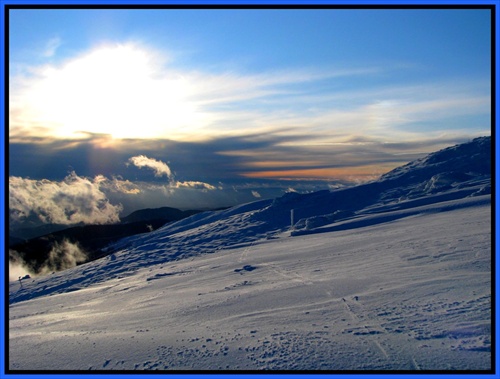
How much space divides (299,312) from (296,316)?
0.65 feet

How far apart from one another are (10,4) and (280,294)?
7.68 metres

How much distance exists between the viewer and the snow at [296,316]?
571 cm

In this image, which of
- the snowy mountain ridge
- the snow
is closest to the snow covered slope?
the snow

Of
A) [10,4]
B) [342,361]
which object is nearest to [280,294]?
[342,361]

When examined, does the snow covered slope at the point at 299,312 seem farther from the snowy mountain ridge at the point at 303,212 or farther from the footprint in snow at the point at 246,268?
the snowy mountain ridge at the point at 303,212

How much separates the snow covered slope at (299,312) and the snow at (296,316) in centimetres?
3

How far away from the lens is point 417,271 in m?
8.98

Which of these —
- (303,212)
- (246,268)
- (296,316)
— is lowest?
(246,268)

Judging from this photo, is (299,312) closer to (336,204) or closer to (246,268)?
(246,268)

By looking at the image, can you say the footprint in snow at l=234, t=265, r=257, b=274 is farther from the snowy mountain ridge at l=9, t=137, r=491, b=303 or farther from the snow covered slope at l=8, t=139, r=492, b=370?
the snowy mountain ridge at l=9, t=137, r=491, b=303

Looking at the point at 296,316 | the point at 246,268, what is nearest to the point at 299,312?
the point at 296,316

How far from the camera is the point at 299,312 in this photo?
7324mm

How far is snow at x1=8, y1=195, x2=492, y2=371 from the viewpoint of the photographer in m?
5.71

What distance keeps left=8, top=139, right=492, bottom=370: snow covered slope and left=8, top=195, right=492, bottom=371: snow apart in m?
0.03
